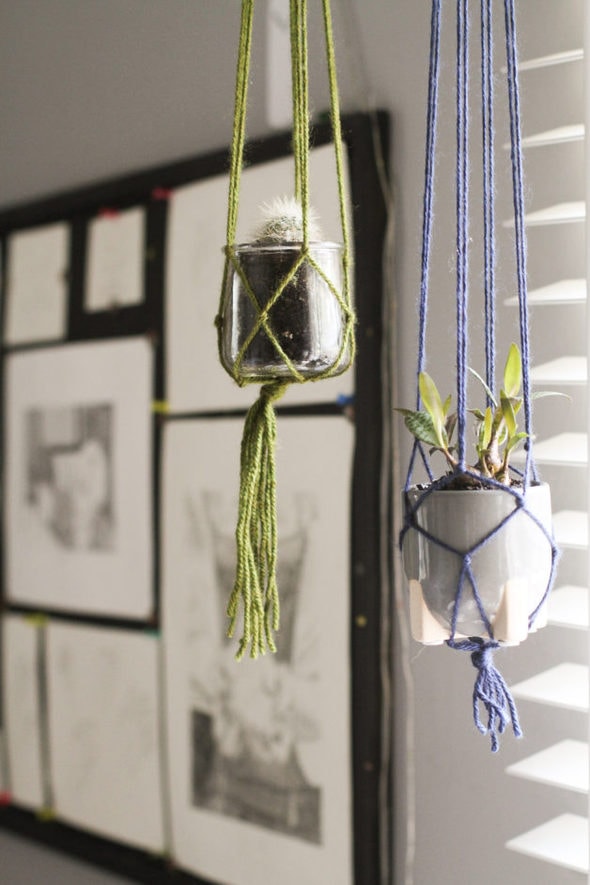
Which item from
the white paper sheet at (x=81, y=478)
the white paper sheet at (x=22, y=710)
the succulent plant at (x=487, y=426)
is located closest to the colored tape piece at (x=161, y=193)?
the white paper sheet at (x=81, y=478)

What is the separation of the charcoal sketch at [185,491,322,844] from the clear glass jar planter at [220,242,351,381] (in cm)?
60

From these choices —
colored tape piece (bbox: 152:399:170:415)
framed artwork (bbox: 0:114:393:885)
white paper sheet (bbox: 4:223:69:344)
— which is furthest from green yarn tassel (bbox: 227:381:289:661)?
white paper sheet (bbox: 4:223:69:344)

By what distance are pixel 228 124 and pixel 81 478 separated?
578 millimetres

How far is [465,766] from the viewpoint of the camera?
114 centimetres

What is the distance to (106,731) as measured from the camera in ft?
5.27

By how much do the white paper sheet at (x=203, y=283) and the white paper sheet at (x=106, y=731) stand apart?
379 millimetres

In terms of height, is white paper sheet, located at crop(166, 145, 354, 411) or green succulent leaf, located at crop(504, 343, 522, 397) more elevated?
white paper sheet, located at crop(166, 145, 354, 411)

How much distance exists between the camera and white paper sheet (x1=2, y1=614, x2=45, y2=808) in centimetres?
174

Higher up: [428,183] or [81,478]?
[428,183]

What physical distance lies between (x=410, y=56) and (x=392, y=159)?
111 mm

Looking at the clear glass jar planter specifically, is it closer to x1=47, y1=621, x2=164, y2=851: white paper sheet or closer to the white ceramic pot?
the white ceramic pot

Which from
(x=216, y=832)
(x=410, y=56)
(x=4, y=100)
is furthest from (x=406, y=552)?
(x=4, y=100)

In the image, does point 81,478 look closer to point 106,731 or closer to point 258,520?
A: point 106,731

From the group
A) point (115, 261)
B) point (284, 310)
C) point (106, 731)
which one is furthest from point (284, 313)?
point (106, 731)
